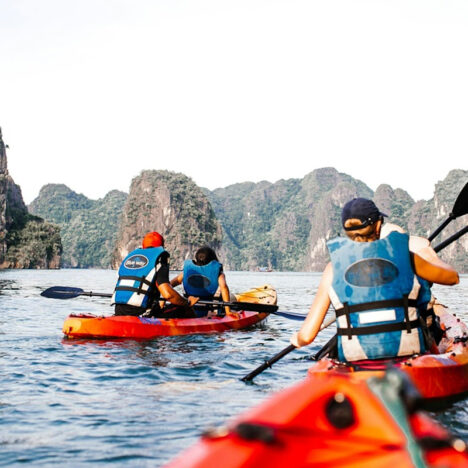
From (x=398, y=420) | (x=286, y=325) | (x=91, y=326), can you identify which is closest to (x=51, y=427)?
(x=398, y=420)

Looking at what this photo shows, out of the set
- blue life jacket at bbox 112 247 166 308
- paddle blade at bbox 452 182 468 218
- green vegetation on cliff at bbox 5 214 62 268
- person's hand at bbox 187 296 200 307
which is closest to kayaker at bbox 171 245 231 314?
person's hand at bbox 187 296 200 307

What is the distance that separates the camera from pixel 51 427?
4.69m

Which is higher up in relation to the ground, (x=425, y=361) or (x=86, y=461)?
(x=425, y=361)

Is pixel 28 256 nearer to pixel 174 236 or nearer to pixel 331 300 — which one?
pixel 174 236

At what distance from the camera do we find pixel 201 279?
11.4 metres

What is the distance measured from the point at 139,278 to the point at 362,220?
18.3ft

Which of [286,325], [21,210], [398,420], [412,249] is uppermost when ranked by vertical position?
[21,210]

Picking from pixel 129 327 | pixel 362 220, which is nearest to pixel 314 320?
pixel 362 220

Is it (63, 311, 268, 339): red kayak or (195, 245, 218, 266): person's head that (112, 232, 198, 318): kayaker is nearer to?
(63, 311, 268, 339): red kayak

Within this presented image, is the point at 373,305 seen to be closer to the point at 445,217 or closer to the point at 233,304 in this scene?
the point at 233,304

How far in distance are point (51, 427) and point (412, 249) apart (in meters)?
3.23

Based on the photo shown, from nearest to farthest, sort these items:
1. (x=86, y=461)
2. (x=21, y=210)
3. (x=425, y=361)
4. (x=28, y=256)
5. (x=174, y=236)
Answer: (x=86, y=461)
(x=425, y=361)
(x=28, y=256)
(x=21, y=210)
(x=174, y=236)

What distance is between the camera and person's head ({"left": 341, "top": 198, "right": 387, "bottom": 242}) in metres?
4.55

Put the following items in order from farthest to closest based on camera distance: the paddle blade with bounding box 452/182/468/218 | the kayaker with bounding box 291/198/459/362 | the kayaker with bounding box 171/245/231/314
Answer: the kayaker with bounding box 171/245/231/314 < the paddle blade with bounding box 452/182/468/218 < the kayaker with bounding box 291/198/459/362
